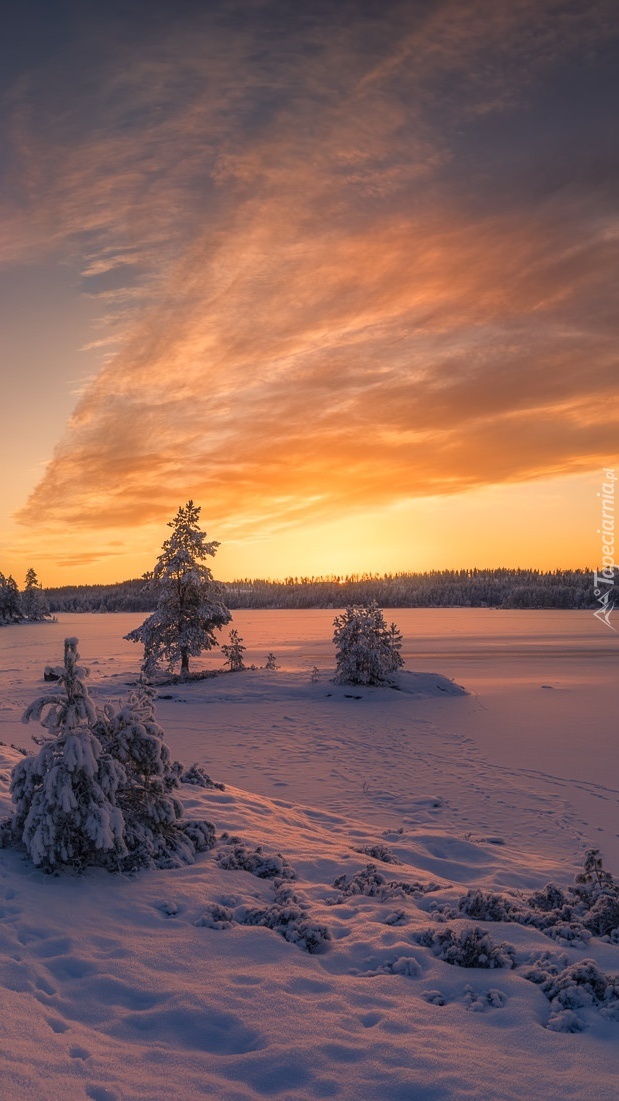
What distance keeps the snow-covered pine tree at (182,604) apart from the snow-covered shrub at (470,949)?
25.6 m

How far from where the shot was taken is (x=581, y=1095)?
14.7ft

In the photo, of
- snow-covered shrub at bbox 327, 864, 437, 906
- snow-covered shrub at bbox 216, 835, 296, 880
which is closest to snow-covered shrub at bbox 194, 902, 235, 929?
snow-covered shrub at bbox 216, 835, 296, 880

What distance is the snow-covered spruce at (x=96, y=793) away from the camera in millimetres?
7766

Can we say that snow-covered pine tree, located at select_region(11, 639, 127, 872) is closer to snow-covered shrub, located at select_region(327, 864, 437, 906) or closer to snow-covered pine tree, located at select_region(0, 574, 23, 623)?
snow-covered shrub, located at select_region(327, 864, 437, 906)

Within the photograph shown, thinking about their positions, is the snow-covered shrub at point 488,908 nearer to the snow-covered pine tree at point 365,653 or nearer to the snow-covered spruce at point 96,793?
the snow-covered spruce at point 96,793

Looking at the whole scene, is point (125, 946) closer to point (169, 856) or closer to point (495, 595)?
point (169, 856)

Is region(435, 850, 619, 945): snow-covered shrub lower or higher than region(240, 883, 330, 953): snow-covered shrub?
lower

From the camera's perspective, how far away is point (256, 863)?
8.56 meters

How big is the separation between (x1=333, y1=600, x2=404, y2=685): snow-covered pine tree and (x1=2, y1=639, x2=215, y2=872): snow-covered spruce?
17.7 metres

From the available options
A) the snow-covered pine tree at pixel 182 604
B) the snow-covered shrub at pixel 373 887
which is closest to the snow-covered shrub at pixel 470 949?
the snow-covered shrub at pixel 373 887

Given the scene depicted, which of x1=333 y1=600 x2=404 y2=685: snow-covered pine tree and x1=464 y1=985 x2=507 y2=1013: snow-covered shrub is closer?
x1=464 y1=985 x2=507 y2=1013: snow-covered shrub

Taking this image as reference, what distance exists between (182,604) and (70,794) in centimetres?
2511

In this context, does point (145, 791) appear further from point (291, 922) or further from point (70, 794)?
point (291, 922)

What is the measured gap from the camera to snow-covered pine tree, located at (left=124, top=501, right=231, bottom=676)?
31906 mm
